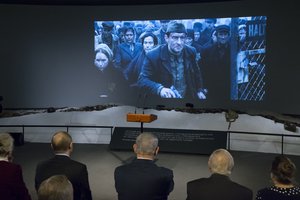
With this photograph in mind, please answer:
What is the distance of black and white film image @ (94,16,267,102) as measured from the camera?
9.95 meters

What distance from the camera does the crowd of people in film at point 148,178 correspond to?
7.73 feet

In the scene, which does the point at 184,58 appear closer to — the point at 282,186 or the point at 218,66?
the point at 218,66

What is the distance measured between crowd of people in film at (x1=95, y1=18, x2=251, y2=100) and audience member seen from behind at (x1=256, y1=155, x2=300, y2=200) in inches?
316

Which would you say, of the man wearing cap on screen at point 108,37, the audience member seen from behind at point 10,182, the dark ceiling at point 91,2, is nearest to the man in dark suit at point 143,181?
the audience member seen from behind at point 10,182

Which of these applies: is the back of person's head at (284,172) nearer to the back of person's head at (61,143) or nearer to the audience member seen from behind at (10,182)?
the back of person's head at (61,143)

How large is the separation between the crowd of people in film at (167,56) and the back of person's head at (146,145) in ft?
25.6

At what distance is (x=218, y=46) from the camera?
10.2 metres

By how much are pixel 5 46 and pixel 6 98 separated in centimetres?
169

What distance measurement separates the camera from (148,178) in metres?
2.59

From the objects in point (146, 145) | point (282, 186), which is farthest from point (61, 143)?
point (282, 186)

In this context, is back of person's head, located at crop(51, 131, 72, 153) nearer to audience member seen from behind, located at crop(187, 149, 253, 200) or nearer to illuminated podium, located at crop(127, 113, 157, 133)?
audience member seen from behind, located at crop(187, 149, 253, 200)

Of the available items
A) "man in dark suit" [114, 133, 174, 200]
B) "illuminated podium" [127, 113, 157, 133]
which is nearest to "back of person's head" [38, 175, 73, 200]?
"man in dark suit" [114, 133, 174, 200]

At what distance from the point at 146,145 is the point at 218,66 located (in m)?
8.00

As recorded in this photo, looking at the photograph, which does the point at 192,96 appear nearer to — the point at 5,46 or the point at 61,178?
the point at 5,46
